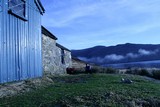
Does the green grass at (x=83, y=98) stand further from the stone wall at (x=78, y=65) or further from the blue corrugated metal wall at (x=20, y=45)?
the stone wall at (x=78, y=65)

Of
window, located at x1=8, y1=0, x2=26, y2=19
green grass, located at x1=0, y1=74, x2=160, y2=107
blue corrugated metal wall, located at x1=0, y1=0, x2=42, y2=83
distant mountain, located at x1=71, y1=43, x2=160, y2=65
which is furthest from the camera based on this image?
distant mountain, located at x1=71, y1=43, x2=160, y2=65

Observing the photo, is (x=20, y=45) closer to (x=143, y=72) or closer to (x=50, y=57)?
(x=50, y=57)

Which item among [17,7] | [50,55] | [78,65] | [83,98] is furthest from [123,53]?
[83,98]

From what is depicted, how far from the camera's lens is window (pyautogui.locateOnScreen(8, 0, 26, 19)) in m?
14.6

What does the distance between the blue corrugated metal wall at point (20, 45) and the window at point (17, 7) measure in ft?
0.77

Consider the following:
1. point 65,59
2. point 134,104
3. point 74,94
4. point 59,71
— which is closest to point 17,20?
point 74,94

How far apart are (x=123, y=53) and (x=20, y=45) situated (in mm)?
97408

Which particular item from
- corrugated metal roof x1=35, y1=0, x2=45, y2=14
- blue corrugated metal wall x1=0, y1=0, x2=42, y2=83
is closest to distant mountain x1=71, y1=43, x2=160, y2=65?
corrugated metal roof x1=35, y1=0, x2=45, y2=14

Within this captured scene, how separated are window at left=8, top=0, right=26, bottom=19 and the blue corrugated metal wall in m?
0.23

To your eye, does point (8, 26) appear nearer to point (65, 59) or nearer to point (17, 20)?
point (17, 20)

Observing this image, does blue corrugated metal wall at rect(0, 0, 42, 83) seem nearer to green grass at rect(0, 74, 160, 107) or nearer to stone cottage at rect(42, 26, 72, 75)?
green grass at rect(0, 74, 160, 107)

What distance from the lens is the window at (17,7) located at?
14.6 metres

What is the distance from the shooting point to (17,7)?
50.4ft

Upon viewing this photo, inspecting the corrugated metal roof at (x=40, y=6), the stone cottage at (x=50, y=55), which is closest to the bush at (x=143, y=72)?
the stone cottage at (x=50, y=55)
